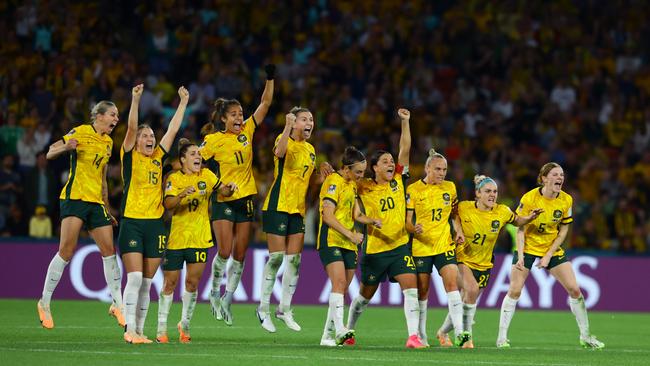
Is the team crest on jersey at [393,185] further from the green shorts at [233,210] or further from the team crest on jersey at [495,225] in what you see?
the green shorts at [233,210]

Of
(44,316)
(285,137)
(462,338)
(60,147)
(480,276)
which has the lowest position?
(462,338)

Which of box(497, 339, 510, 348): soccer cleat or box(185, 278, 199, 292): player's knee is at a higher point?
box(185, 278, 199, 292): player's knee

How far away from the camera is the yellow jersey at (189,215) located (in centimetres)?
1492

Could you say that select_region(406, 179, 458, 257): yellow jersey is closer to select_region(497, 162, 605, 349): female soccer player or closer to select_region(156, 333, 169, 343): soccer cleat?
select_region(497, 162, 605, 349): female soccer player

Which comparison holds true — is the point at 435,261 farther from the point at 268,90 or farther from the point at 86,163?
the point at 86,163

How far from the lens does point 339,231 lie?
14461mm

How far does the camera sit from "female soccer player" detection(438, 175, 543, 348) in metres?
15.8

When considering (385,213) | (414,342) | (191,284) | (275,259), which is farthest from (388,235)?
(191,284)

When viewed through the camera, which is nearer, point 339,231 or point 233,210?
point 339,231

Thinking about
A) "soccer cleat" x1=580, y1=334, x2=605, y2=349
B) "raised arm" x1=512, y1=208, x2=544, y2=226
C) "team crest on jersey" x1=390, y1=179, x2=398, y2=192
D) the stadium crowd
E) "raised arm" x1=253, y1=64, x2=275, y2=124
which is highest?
the stadium crowd

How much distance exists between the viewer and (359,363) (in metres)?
12.4

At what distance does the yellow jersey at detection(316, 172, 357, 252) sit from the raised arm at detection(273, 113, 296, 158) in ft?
2.74

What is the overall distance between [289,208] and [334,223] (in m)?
1.80

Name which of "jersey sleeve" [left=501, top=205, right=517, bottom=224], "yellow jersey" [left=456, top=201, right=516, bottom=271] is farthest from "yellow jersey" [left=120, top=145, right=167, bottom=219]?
"jersey sleeve" [left=501, top=205, right=517, bottom=224]
